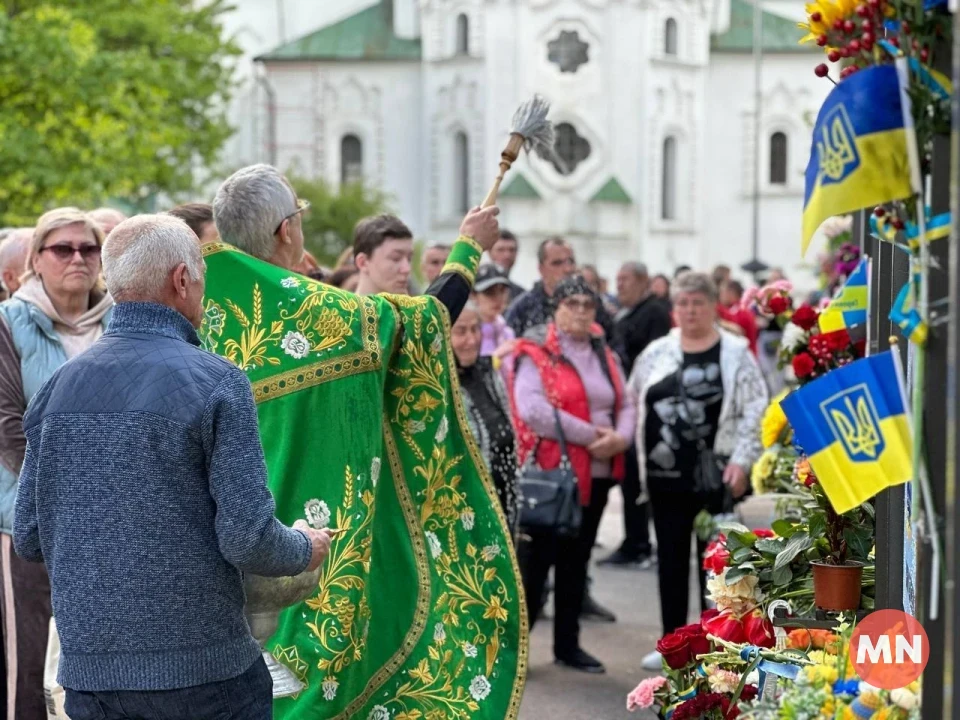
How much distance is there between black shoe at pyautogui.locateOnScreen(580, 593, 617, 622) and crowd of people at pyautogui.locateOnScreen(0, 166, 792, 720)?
1cm

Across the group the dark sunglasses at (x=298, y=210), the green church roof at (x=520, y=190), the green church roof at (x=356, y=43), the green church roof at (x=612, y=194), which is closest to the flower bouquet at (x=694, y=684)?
the dark sunglasses at (x=298, y=210)

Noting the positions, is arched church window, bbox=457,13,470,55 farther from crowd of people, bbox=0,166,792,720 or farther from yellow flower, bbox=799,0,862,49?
yellow flower, bbox=799,0,862,49

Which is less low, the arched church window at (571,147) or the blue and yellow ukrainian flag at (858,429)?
the arched church window at (571,147)

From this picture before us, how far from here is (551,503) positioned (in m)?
7.95

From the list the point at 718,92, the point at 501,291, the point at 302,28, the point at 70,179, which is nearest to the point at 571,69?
the point at 718,92

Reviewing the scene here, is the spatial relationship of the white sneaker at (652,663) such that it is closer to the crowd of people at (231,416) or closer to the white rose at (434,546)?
the crowd of people at (231,416)

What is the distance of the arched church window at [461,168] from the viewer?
4947 cm

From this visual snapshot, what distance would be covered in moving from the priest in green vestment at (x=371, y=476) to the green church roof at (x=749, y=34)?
46744 millimetres

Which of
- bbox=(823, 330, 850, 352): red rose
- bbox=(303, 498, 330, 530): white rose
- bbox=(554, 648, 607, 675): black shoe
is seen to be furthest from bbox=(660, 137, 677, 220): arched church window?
bbox=(303, 498, 330, 530): white rose

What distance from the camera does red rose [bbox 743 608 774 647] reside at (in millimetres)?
4746

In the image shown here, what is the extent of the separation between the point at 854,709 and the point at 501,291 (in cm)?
591

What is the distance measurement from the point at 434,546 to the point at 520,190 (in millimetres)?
42031

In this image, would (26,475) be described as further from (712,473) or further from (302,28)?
(302,28)

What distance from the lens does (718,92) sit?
50594 mm
